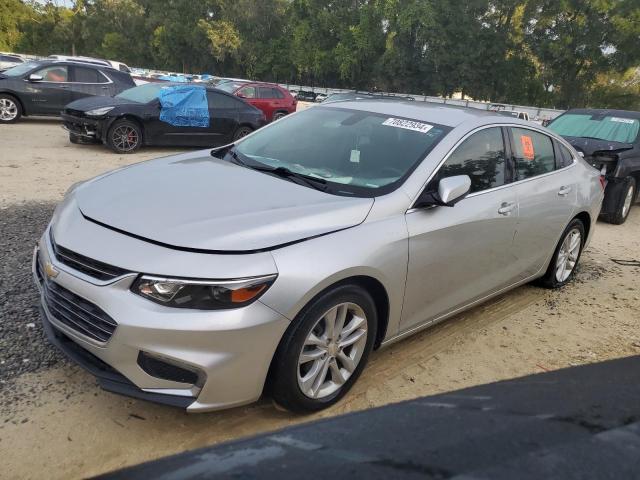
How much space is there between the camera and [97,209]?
289cm

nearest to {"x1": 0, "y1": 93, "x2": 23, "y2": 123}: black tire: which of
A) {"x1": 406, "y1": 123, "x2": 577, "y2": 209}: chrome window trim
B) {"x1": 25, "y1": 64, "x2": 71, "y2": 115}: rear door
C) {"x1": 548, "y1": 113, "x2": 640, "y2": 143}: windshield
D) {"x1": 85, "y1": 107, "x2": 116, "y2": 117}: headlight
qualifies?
{"x1": 25, "y1": 64, "x2": 71, "y2": 115}: rear door

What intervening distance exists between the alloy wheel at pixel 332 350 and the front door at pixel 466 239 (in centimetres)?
41

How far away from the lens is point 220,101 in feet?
40.2

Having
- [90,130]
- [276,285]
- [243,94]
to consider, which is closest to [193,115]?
[90,130]

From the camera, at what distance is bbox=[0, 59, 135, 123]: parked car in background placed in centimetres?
1276

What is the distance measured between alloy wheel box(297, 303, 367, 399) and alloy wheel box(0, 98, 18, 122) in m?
13.0

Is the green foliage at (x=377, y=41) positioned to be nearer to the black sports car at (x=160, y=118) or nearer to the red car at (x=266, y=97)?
the red car at (x=266, y=97)

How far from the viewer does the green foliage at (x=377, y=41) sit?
148 feet

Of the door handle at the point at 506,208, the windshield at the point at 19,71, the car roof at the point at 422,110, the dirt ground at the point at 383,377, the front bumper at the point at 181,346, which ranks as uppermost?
the car roof at the point at 422,110

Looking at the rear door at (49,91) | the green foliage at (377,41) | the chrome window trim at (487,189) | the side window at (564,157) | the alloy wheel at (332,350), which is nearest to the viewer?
the alloy wheel at (332,350)

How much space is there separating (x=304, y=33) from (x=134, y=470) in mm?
63518

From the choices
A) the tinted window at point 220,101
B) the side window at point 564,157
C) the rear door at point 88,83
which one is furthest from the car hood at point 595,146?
the rear door at point 88,83

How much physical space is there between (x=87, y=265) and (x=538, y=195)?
10.8 ft

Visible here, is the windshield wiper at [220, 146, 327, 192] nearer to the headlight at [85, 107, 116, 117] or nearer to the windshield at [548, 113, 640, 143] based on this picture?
the windshield at [548, 113, 640, 143]
